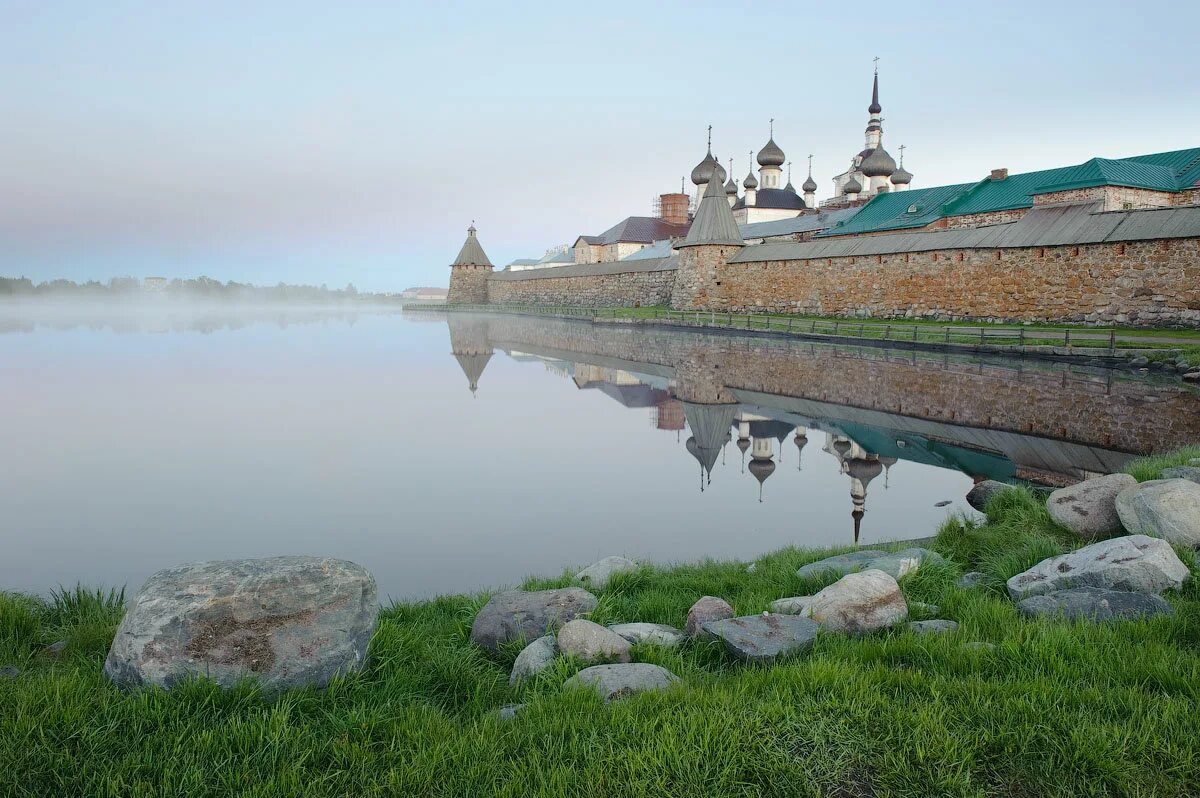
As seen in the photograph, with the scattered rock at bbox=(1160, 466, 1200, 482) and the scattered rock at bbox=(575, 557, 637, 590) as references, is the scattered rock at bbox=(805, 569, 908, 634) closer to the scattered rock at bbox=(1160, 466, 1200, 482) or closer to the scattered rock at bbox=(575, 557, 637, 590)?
the scattered rock at bbox=(575, 557, 637, 590)

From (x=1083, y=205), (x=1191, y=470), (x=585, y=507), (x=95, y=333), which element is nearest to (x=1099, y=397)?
(x=1191, y=470)

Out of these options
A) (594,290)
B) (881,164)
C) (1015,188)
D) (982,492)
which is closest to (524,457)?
(982,492)

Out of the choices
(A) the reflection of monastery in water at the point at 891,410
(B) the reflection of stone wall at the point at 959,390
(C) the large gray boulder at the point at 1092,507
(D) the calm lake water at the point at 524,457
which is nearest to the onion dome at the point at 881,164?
(B) the reflection of stone wall at the point at 959,390

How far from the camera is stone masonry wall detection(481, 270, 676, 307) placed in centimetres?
3956

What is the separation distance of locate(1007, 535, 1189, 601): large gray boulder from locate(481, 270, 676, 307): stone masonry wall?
115 ft

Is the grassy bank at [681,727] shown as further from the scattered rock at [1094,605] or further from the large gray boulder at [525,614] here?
the large gray boulder at [525,614]

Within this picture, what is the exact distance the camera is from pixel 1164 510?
4145 millimetres

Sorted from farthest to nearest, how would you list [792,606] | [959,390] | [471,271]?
1. [471,271]
2. [959,390]
3. [792,606]

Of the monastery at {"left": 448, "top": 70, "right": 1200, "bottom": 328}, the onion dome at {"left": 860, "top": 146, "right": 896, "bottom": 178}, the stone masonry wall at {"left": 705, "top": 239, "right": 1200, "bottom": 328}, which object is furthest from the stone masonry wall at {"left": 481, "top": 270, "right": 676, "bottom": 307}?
the onion dome at {"left": 860, "top": 146, "right": 896, "bottom": 178}

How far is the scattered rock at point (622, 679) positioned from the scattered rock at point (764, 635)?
38 cm

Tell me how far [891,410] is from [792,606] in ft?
27.1

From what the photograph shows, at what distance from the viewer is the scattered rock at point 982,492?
255 inches

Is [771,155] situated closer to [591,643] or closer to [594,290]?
[594,290]

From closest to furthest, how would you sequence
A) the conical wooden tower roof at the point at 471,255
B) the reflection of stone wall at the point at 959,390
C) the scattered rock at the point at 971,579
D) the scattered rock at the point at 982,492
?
the scattered rock at the point at 971,579
the scattered rock at the point at 982,492
the reflection of stone wall at the point at 959,390
the conical wooden tower roof at the point at 471,255
